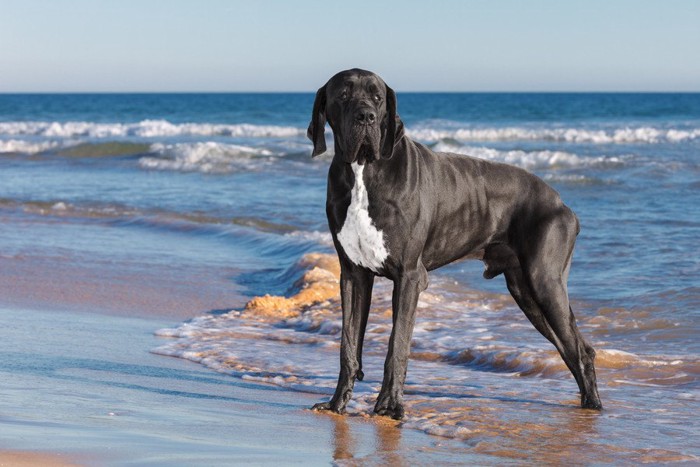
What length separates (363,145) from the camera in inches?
171

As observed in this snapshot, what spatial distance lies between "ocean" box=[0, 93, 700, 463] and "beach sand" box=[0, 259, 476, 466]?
25cm

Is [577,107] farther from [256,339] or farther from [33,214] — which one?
[256,339]

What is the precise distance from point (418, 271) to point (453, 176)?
536 millimetres

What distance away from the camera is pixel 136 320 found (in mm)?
7133

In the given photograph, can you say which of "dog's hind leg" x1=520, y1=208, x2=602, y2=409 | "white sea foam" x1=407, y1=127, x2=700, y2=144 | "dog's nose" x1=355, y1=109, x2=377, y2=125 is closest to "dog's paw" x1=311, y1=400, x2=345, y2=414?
"dog's hind leg" x1=520, y1=208, x2=602, y2=409

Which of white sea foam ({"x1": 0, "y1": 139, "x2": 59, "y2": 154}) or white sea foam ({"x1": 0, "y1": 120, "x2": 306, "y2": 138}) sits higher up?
white sea foam ({"x1": 0, "y1": 120, "x2": 306, "y2": 138})

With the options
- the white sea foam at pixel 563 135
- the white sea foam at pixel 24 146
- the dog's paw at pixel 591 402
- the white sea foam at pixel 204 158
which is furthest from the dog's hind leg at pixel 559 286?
the white sea foam at pixel 563 135

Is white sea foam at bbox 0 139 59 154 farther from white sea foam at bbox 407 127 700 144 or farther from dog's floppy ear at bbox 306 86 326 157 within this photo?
dog's floppy ear at bbox 306 86 326 157

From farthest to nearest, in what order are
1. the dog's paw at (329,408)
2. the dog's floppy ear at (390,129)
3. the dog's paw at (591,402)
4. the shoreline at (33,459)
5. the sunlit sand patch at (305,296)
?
the sunlit sand patch at (305,296), the dog's paw at (591,402), the dog's paw at (329,408), the dog's floppy ear at (390,129), the shoreline at (33,459)

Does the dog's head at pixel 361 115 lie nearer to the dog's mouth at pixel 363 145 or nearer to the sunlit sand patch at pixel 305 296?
the dog's mouth at pixel 363 145

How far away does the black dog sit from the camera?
4.43 meters

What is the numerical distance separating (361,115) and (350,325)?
1.02m

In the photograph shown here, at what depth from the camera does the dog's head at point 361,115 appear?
169 inches

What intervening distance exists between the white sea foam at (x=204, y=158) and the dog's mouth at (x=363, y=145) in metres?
17.0
